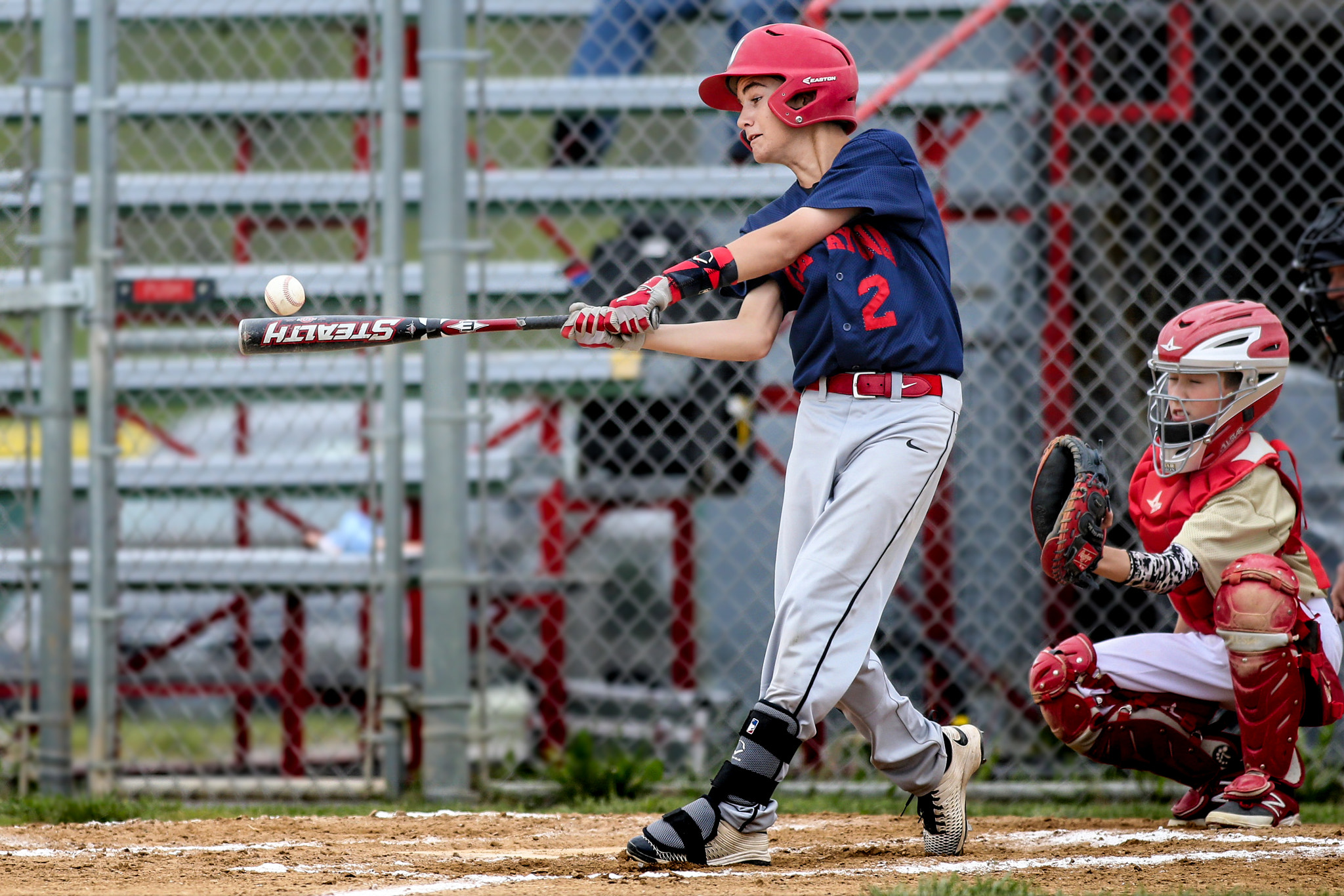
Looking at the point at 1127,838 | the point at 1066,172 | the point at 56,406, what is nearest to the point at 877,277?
the point at 1127,838

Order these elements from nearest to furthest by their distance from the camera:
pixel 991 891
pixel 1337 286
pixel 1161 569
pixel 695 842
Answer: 1. pixel 991 891
2. pixel 695 842
3. pixel 1161 569
4. pixel 1337 286

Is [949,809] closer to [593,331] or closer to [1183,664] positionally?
[1183,664]

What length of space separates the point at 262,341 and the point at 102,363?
5.36 feet

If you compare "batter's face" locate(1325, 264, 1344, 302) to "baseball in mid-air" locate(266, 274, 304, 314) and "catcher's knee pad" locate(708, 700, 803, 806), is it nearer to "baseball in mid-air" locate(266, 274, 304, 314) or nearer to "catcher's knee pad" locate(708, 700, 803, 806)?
"catcher's knee pad" locate(708, 700, 803, 806)

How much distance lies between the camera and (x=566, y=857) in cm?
321

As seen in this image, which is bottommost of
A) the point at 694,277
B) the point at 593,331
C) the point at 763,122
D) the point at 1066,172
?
the point at 593,331

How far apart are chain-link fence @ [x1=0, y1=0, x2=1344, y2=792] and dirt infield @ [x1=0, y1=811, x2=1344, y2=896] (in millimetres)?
987

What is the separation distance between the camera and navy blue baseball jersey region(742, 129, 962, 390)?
10.1ft

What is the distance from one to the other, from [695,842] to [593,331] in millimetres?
1032

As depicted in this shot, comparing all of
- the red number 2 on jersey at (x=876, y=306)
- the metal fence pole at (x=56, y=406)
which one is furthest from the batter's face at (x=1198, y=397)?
the metal fence pole at (x=56, y=406)

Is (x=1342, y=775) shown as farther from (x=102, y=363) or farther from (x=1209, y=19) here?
(x=102, y=363)

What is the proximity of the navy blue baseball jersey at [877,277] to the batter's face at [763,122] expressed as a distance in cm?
13

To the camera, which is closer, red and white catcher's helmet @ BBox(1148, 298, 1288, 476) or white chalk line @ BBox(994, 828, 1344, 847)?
white chalk line @ BBox(994, 828, 1344, 847)

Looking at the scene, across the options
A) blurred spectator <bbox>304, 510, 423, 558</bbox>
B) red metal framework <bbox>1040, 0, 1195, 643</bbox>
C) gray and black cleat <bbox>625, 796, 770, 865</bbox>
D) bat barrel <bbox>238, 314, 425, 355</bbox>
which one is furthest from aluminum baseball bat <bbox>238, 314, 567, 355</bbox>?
red metal framework <bbox>1040, 0, 1195, 643</bbox>
